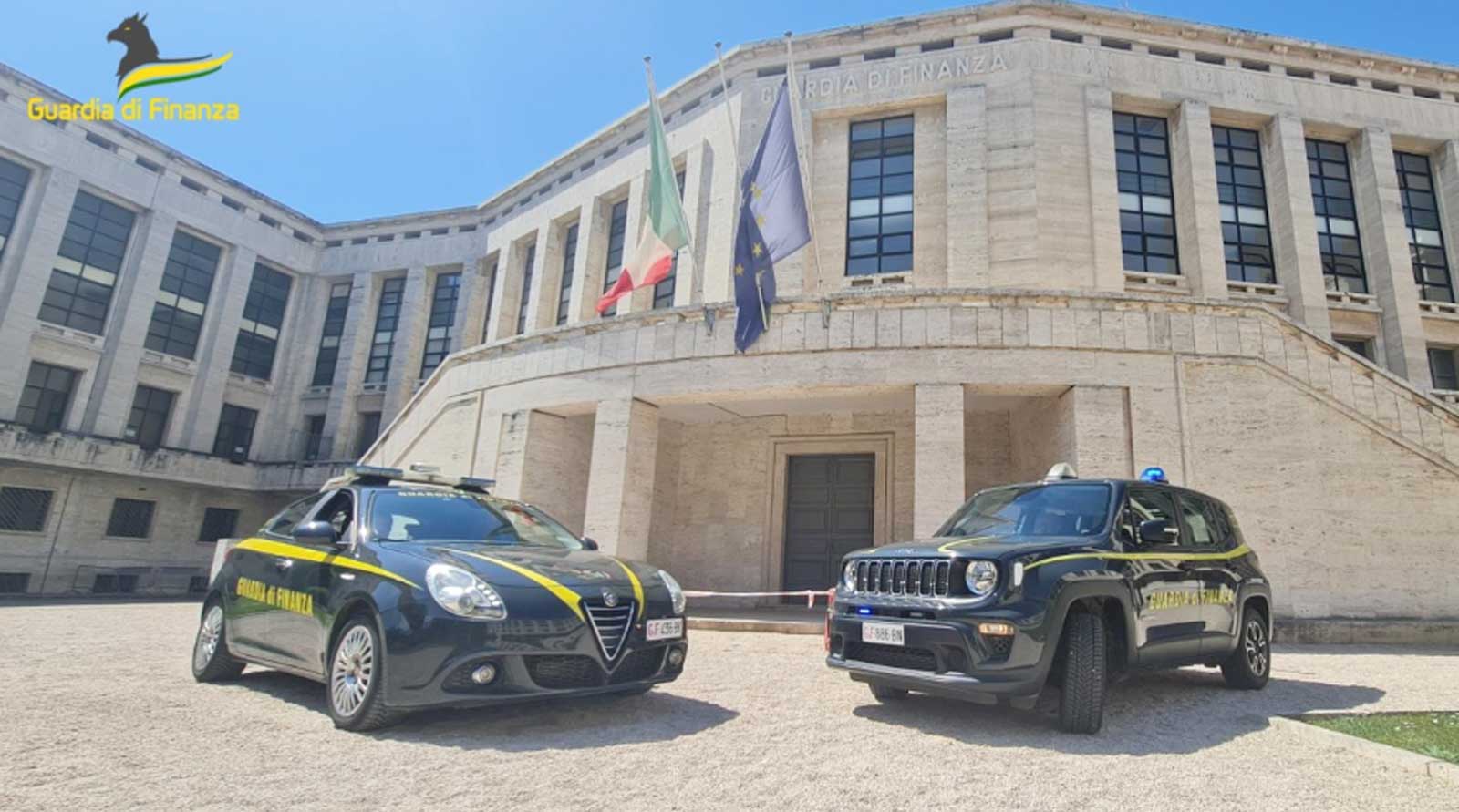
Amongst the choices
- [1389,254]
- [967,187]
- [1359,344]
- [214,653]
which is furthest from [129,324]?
[1389,254]

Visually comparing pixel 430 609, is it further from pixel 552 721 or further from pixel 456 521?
pixel 456 521

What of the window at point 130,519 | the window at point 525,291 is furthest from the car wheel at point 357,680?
the window at point 130,519

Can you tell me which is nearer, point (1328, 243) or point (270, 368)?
point (1328, 243)

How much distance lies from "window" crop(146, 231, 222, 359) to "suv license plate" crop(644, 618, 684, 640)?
34998 millimetres

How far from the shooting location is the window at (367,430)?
33.8 meters

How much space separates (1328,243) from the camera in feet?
67.4

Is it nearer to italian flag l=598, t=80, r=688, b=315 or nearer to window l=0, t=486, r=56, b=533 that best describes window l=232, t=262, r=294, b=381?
window l=0, t=486, r=56, b=533

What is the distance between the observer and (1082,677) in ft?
16.6

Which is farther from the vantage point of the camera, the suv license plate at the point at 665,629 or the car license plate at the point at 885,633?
the car license plate at the point at 885,633

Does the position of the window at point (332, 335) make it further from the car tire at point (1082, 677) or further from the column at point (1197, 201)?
the car tire at point (1082, 677)

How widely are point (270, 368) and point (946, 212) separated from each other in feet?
106

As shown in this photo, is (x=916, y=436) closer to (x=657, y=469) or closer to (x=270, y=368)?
(x=657, y=469)

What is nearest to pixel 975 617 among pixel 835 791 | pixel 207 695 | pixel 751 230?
pixel 835 791

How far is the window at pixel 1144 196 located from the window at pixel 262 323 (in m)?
35.9
